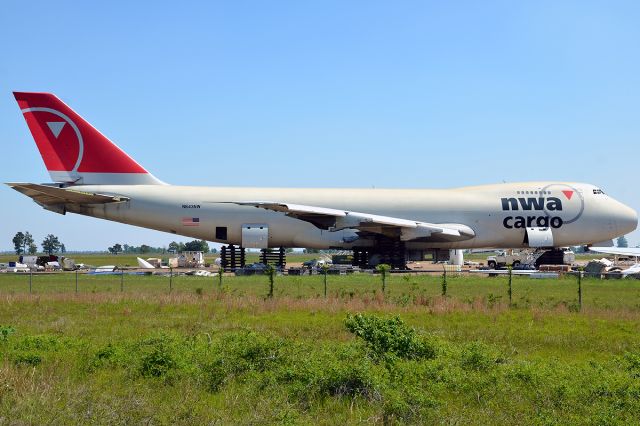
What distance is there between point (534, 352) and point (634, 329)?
4.87m

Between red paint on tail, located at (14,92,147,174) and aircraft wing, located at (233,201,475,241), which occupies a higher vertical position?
red paint on tail, located at (14,92,147,174)

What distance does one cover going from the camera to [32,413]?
Result: 849cm

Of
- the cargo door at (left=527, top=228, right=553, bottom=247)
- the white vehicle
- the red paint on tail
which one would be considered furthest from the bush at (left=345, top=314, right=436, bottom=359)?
the white vehicle

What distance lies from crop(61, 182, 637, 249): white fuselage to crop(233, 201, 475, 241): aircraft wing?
1.18 m

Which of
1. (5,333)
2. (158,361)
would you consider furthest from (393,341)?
(5,333)

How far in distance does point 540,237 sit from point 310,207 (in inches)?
600

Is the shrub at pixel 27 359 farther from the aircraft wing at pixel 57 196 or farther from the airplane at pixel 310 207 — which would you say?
the airplane at pixel 310 207

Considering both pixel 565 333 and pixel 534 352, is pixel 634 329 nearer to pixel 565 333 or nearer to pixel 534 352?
pixel 565 333

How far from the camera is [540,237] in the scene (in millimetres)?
44906

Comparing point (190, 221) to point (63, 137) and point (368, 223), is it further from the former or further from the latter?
point (368, 223)

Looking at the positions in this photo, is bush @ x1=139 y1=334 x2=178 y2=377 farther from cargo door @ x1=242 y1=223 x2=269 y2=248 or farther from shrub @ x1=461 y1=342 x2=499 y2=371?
cargo door @ x1=242 y1=223 x2=269 y2=248

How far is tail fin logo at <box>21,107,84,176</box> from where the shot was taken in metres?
43.2

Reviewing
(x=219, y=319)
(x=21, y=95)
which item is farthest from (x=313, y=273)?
(x=219, y=319)

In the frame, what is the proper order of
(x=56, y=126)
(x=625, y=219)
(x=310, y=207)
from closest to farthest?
(x=310, y=207), (x=56, y=126), (x=625, y=219)
